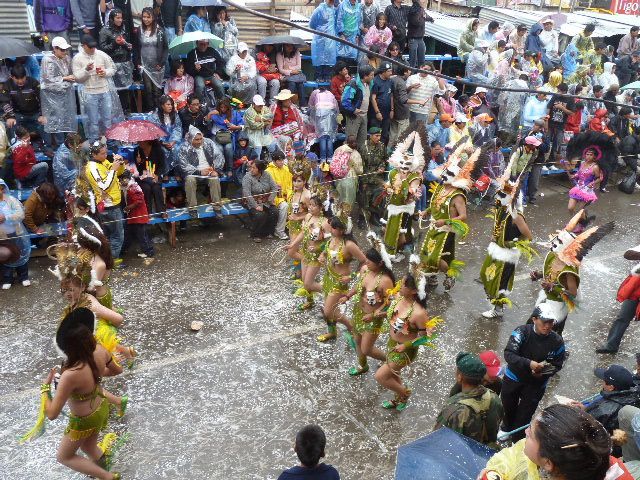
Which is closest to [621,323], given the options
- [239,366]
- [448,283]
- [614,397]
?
[448,283]

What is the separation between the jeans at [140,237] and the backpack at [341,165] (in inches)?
122

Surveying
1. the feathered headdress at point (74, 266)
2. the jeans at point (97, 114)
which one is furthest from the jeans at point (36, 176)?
the feathered headdress at point (74, 266)

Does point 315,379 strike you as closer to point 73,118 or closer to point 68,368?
point 68,368

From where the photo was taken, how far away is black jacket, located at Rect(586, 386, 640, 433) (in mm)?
4629

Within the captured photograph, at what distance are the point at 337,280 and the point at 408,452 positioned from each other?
3.49 m

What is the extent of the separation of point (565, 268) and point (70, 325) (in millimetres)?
4726

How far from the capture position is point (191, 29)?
1146 centimetres

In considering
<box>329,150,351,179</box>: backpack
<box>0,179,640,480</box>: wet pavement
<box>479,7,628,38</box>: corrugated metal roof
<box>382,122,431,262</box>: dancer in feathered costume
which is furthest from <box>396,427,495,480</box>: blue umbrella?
<box>479,7,628,38</box>: corrugated metal roof

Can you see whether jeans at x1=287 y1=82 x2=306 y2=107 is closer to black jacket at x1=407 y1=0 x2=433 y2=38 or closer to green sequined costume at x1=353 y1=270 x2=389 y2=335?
black jacket at x1=407 y1=0 x2=433 y2=38

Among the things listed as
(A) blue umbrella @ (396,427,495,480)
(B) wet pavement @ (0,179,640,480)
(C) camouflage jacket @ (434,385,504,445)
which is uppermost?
(A) blue umbrella @ (396,427,495,480)

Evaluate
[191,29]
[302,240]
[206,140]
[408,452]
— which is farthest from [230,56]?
[408,452]

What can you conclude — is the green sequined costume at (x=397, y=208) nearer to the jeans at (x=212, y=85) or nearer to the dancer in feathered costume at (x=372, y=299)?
the dancer in feathered costume at (x=372, y=299)

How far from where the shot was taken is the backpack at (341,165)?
33.0 ft

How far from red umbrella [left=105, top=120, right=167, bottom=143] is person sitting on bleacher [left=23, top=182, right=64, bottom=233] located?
3.77 ft
